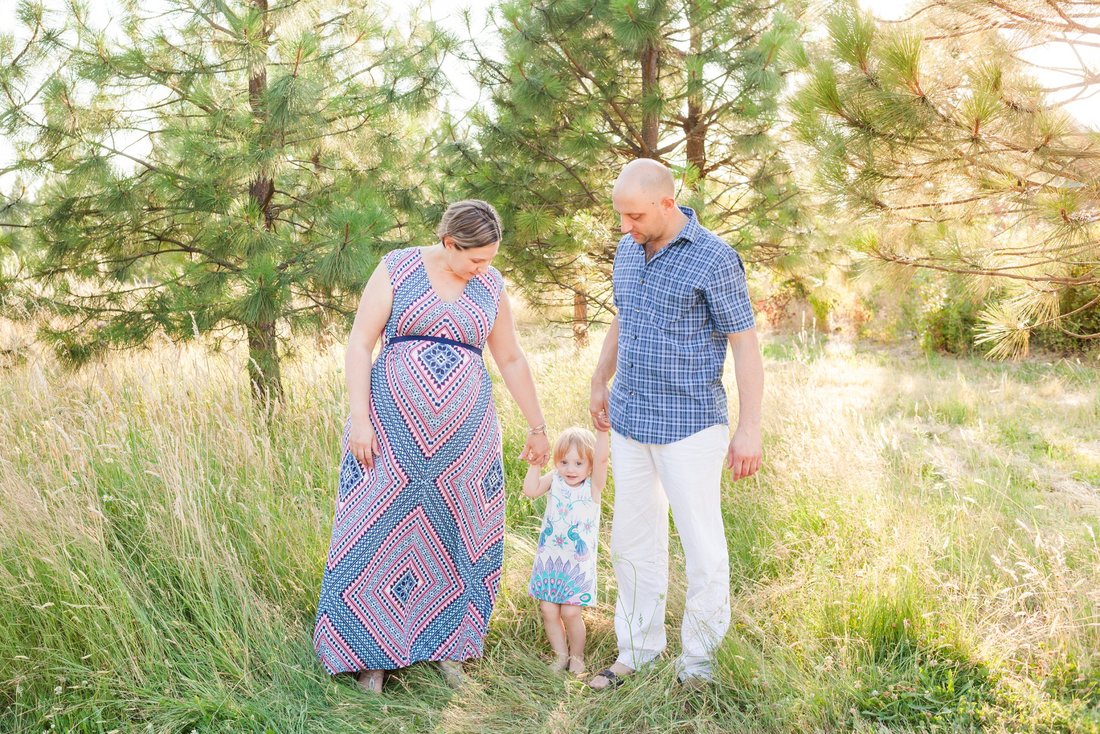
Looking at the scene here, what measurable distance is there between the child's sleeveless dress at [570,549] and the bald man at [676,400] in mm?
137

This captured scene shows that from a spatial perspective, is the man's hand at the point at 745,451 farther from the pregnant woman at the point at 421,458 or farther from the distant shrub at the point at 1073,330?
the distant shrub at the point at 1073,330

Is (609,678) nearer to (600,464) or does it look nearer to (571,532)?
(571,532)

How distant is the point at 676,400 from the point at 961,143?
2.14 m

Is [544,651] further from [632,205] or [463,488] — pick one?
[632,205]

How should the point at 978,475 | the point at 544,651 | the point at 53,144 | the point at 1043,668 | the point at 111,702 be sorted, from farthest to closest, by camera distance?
the point at 53,144
the point at 978,475
the point at 544,651
the point at 111,702
the point at 1043,668

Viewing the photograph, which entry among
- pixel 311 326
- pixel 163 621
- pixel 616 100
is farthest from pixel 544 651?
pixel 616 100

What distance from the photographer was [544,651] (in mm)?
3199

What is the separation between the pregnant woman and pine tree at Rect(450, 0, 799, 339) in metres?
3.20

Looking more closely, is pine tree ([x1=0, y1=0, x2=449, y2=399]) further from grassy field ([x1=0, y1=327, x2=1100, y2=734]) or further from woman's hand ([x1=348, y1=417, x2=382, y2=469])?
woman's hand ([x1=348, y1=417, x2=382, y2=469])

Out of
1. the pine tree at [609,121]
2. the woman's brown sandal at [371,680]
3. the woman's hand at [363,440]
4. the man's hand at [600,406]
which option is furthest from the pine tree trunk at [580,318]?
the woman's brown sandal at [371,680]

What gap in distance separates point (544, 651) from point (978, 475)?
2.83 meters

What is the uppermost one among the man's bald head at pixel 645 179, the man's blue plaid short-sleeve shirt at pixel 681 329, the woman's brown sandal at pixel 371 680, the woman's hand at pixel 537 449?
the man's bald head at pixel 645 179

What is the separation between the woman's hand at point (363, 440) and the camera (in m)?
2.79

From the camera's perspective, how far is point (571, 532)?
2994mm
